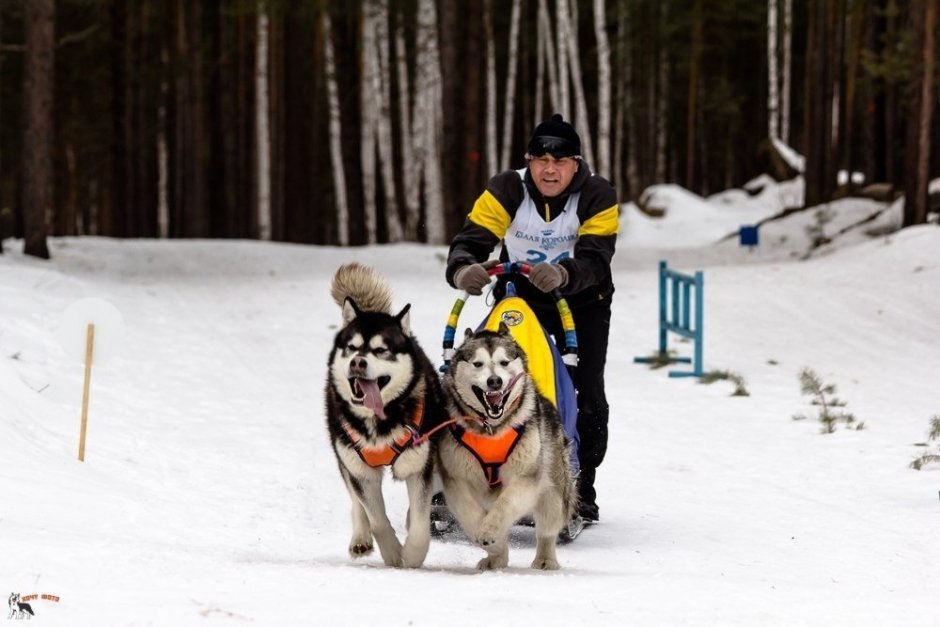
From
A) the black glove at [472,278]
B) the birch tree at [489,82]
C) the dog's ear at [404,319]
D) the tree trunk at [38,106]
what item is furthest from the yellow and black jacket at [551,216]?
the birch tree at [489,82]

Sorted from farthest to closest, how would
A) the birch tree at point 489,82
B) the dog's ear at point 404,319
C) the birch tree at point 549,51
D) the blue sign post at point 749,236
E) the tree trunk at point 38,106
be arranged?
1. the birch tree at point 549,51
2. the birch tree at point 489,82
3. the blue sign post at point 749,236
4. the tree trunk at point 38,106
5. the dog's ear at point 404,319

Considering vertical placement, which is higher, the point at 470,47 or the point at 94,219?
the point at 470,47

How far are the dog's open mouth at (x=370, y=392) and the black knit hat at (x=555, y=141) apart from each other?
1605 mm

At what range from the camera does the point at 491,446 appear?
571 cm

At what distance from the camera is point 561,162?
6.55 meters

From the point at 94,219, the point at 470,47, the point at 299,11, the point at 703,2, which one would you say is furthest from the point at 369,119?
the point at 94,219

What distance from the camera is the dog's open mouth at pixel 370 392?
5469 mm

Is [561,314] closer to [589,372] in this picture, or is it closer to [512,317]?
[512,317]

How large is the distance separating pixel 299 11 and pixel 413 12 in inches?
214

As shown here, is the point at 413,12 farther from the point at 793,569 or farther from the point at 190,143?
the point at 793,569

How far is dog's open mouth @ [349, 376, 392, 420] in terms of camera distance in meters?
5.47

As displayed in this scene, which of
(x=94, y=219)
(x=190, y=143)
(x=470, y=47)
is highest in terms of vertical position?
(x=470, y=47)

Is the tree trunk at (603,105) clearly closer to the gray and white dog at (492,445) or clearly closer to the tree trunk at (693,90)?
the tree trunk at (693,90)

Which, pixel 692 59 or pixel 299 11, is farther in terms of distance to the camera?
pixel 692 59
